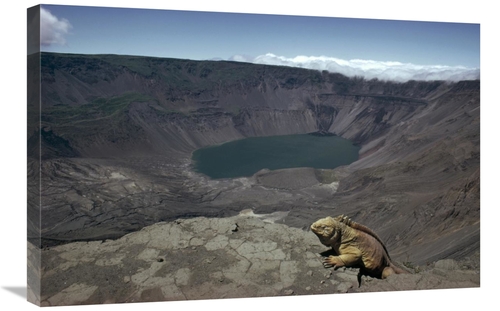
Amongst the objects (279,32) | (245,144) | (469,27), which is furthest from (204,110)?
(469,27)

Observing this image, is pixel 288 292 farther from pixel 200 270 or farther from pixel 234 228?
pixel 234 228

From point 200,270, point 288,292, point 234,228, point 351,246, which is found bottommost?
point 288,292

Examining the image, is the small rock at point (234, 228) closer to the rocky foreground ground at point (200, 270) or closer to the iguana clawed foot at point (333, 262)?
the rocky foreground ground at point (200, 270)

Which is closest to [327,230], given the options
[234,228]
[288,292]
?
[288,292]

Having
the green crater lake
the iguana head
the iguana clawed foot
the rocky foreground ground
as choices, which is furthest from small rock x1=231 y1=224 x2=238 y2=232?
the green crater lake

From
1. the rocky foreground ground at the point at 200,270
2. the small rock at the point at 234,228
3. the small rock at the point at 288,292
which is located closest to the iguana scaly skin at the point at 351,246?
the rocky foreground ground at the point at 200,270

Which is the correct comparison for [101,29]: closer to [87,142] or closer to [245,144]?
[87,142]

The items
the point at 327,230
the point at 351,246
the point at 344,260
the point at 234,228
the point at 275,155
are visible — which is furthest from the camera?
the point at 275,155
